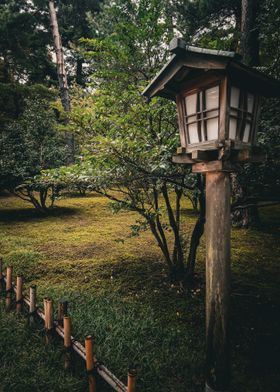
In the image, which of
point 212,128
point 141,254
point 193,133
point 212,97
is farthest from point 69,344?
point 141,254

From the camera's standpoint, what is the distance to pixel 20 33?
48.5 feet

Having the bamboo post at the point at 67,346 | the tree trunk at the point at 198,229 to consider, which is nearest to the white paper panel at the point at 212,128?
the tree trunk at the point at 198,229

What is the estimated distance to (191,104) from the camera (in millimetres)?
2867

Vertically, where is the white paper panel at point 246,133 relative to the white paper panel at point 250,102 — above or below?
below

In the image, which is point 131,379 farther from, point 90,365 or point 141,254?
point 141,254

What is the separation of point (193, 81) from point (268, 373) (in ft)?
11.4

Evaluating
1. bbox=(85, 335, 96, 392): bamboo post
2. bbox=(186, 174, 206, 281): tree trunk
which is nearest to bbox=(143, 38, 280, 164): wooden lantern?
bbox=(186, 174, 206, 281): tree trunk

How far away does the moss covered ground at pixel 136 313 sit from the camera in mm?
3182

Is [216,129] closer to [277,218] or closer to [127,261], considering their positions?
[127,261]

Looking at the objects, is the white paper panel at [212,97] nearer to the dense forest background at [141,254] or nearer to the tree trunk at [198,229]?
the dense forest background at [141,254]

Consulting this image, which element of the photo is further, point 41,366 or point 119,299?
point 119,299

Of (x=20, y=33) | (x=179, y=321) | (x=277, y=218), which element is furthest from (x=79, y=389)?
(x=20, y=33)

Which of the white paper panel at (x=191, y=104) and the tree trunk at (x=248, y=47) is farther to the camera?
the tree trunk at (x=248, y=47)

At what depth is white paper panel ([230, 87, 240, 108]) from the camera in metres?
2.57
